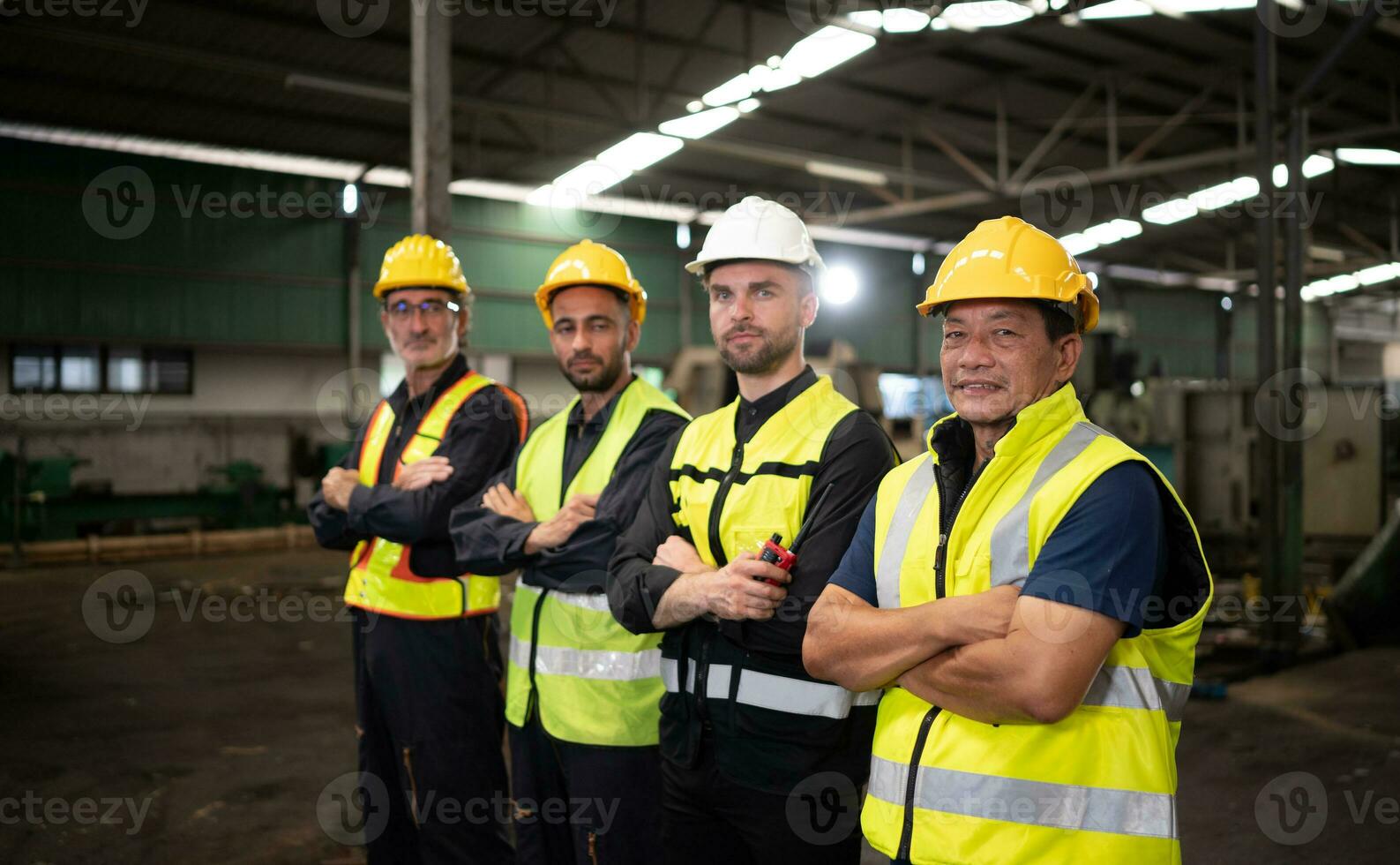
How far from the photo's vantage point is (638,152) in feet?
48.8

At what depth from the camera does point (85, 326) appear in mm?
13250

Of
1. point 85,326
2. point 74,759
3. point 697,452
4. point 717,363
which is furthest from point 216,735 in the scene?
point 85,326

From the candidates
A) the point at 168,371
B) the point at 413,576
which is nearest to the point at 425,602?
the point at 413,576

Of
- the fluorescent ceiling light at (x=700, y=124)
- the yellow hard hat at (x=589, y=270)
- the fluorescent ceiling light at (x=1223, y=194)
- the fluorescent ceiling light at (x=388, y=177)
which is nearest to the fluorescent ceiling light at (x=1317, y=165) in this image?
the fluorescent ceiling light at (x=1223, y=194)

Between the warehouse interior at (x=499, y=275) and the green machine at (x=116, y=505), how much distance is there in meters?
0.05

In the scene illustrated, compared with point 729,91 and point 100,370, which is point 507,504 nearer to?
point 729,91

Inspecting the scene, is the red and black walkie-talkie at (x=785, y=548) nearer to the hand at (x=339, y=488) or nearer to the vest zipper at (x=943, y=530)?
the vest zipper at (x=943, y=530)

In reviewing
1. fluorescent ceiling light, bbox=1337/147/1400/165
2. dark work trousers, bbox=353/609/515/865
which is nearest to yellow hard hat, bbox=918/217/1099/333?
dark work trousers, bbox=353/609/515/865

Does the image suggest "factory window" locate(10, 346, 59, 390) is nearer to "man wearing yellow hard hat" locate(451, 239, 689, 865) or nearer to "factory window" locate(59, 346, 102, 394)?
"factory window" locate(59, 346, 102, 394)

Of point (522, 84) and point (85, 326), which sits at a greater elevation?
point (522, 84)

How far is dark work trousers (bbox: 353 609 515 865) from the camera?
300 centimetres

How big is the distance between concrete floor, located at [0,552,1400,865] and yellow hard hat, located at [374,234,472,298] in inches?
96.8

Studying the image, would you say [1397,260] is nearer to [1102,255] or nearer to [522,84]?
[1102,255]

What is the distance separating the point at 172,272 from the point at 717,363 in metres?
8.47
